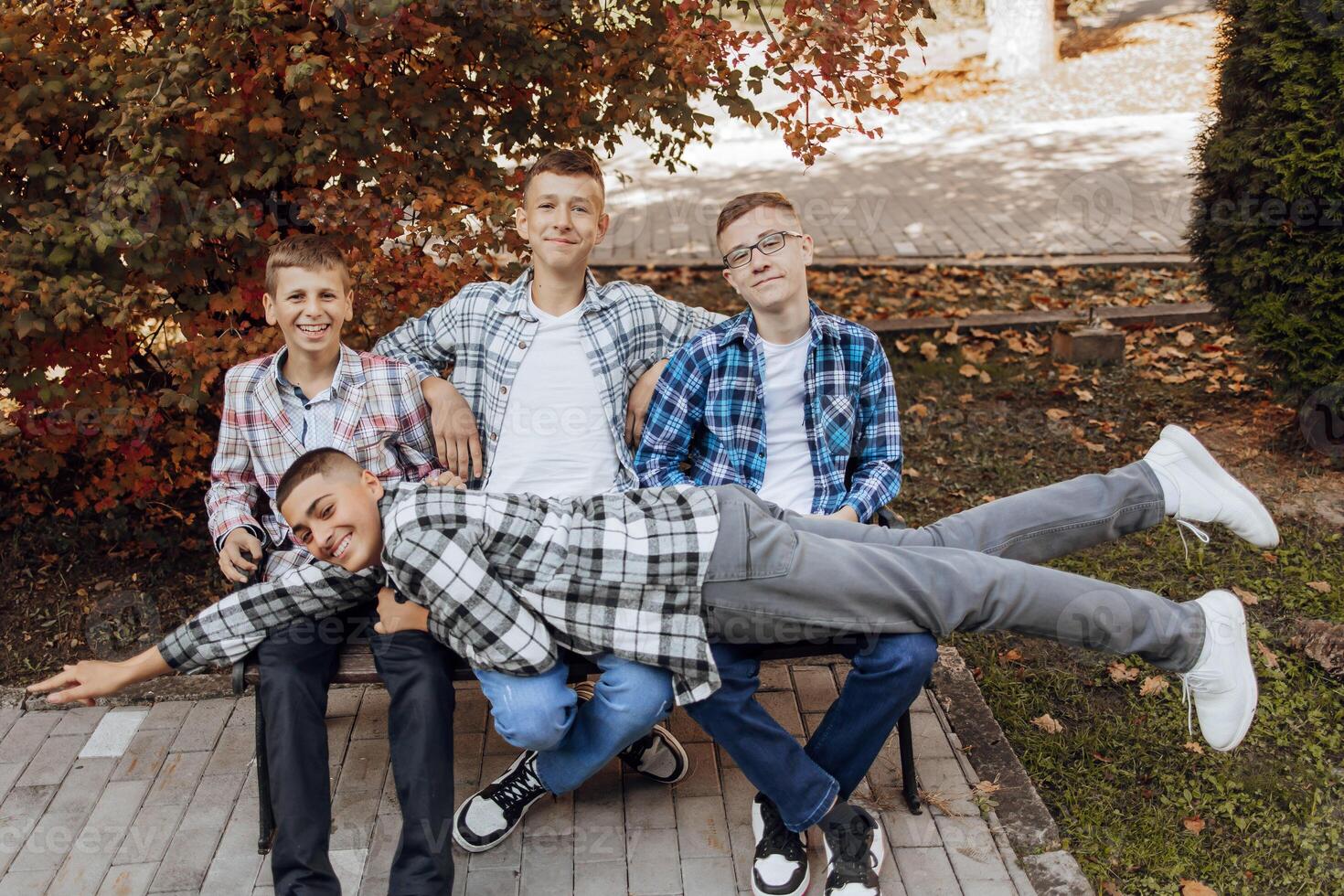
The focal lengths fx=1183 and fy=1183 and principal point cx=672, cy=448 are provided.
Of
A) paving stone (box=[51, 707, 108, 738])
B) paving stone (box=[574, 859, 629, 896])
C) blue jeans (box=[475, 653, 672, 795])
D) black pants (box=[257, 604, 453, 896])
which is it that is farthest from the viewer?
paving stone (box=[51, 707, 108, 738])

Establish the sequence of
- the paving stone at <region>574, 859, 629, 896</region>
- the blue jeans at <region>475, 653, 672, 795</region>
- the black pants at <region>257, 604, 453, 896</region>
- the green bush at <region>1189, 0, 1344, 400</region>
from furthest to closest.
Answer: the green bush at <region>1189, 0, 1344, 400</region>, the paving stone at <region>574, 859, 629, 896</region>, the blue jeans at <region>475, 653, 672, 795</region>, the black pants at <region>257, 604, 453, 896</region>

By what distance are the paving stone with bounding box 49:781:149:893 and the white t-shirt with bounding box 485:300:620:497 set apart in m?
1.35

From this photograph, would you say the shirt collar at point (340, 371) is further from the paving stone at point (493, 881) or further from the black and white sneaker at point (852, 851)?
the black and white sneaker at point (852, 851)

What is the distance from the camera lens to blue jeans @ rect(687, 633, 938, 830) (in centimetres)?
295

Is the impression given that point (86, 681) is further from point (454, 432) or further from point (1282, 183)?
point (1282, 183)

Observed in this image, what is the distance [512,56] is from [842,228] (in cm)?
527

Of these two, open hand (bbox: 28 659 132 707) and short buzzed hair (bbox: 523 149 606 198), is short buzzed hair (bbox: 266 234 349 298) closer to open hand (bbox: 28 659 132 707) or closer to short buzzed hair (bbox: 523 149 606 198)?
short buzzed hair (bbox: 523 149 606 198)

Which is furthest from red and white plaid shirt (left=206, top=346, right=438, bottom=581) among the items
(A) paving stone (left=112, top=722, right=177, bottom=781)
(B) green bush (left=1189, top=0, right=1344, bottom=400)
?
(B) green bush (left=1189, top=0, right=1344, bottom=400)

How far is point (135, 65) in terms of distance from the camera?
3750mm

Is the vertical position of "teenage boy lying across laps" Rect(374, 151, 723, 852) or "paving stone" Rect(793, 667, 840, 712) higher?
"teenage boy lying across laps" Rect(374, 151, 723, 852)

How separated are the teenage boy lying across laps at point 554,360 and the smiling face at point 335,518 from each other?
1.83 ft

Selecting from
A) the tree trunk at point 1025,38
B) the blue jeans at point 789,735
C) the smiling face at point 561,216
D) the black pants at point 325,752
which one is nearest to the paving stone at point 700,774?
the blue jeans at point 789,735

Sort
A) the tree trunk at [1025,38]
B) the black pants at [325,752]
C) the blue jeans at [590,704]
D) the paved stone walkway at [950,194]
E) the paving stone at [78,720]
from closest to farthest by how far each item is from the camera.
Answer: the black pants at [325,752]
the blue jeans at [590,704]
the paving stone at [78,720]
the paved stone walkway at [950,194]
the tree trunk at [1025,38]

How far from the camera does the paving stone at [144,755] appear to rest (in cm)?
349
